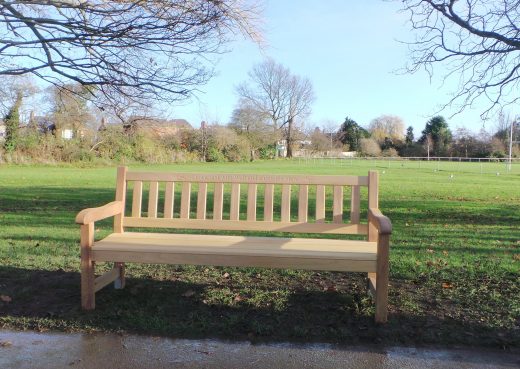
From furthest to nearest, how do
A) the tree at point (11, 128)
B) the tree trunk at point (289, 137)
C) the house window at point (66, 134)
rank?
the tree trunk at point (289, 137) < the house window at point (66, 134) < the tree at point (11, 128)

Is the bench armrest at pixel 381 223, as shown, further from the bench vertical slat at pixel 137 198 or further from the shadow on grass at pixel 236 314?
the bench vertical slat at pixel 137 198

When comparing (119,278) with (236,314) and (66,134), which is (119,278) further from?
(66,134)

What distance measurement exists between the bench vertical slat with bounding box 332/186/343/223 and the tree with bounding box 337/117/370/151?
93.1m

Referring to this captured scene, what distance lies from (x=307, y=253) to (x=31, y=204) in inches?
383

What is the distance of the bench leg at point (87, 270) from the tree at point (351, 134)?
94.2 m

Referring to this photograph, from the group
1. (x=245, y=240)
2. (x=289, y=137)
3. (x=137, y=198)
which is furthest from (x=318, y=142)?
(x=245, y=240)

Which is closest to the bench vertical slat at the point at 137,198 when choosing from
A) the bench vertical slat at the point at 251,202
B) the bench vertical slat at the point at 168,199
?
the bench vertical slat at the point at 168,199

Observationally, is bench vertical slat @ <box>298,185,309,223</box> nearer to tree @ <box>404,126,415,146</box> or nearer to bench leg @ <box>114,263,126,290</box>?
bench leg @ <box>114,263,126,290</box>

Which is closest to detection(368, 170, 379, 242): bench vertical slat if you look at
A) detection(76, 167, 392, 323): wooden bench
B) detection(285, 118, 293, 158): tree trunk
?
detection(76, 167, 392, 323): wooden bench

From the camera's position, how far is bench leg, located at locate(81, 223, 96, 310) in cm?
388

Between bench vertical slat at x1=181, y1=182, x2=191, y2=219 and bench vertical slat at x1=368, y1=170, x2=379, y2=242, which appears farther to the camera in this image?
bench vertical slat at x1=181, y1=182, x2=191, y2=219

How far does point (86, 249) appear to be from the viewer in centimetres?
388

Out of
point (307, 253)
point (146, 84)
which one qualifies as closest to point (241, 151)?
point (146, 84)

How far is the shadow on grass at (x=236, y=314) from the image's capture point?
11.5 ft
